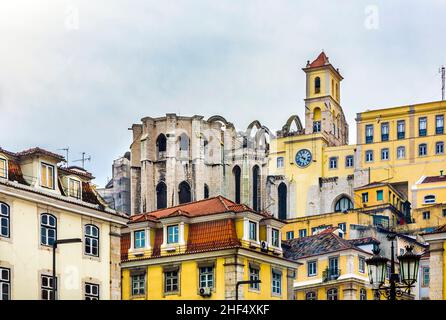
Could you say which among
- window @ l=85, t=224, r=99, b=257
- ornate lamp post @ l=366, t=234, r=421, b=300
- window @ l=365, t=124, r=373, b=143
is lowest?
ornate lamp post @ l=366, t=234, r=421, b=300

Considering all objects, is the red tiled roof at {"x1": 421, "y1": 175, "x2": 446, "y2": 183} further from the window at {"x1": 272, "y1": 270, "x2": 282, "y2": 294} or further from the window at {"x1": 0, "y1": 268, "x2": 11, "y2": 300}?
the window at {"x1": 0, "y1": 268, "x2": 11, "y2": 300}

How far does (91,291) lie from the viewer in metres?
52.8

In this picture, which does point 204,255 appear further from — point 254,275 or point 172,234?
point 254,275

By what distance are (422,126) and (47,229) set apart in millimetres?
89968

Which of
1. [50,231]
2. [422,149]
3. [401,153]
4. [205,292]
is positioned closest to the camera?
[50,231]

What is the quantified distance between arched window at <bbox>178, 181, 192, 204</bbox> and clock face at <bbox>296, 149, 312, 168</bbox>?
14.0 meters

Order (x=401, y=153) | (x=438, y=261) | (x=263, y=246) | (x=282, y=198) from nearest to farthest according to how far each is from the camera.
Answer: (x=438, y=261)
(x=263, y=246)
(x=401, y=153)
(x=282, y=198)

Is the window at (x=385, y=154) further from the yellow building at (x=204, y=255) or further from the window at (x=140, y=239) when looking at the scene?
the window at (x=140, y=239)

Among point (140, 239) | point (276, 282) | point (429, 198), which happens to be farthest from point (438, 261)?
point (429, 198)

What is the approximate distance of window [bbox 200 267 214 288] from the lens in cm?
6174

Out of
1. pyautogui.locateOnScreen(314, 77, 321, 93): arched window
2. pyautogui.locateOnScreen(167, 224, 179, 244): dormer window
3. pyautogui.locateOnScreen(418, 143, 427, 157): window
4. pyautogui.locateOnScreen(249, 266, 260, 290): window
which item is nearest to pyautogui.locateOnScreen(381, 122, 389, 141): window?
pyautogui.locateOnScreen(418, 143, 427, 157): window

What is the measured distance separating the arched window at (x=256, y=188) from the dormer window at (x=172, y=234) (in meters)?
80.0
